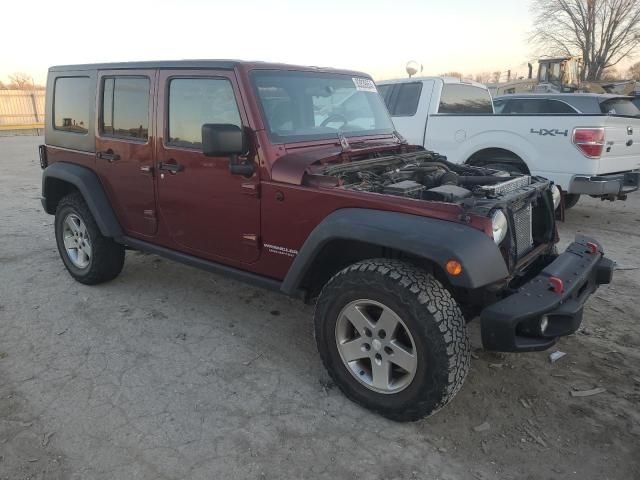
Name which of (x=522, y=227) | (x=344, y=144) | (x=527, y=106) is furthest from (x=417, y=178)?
(x=527, y=106)

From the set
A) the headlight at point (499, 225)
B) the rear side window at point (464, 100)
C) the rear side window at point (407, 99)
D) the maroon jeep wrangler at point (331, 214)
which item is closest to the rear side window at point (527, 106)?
the rear side window at point (464, 100)

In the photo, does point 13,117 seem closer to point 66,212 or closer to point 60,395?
point 66,212

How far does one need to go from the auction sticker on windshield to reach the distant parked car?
467 cm

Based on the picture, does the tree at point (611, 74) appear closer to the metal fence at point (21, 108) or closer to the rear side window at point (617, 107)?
the rear side window at point (617, 107)

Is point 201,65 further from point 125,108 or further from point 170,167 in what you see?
point 125,108

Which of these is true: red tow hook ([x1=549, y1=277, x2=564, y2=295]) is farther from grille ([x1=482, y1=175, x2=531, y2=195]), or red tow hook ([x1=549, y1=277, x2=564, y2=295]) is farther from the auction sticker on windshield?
the auction sticker on windshield

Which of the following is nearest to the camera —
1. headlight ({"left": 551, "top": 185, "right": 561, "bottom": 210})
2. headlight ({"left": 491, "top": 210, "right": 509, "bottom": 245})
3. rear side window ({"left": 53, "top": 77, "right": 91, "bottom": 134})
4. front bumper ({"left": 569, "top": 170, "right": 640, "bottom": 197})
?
headlight ({"left": 491, "top": 210, "right": 509, "bottom": 245})

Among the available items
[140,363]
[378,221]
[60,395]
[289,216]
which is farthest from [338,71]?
[60,395]

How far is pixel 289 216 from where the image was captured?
3.06 meters

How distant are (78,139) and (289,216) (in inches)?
96.8

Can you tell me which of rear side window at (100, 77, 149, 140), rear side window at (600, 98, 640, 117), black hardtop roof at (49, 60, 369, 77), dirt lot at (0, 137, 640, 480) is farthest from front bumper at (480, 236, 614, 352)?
rear side window at (600, 98, 640, 117)

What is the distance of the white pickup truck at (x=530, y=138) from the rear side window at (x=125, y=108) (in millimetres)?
4610

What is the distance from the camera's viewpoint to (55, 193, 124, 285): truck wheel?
437 cm

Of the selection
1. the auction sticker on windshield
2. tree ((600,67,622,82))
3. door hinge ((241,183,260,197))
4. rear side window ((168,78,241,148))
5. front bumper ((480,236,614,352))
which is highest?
tree ((600,67,622,82))
